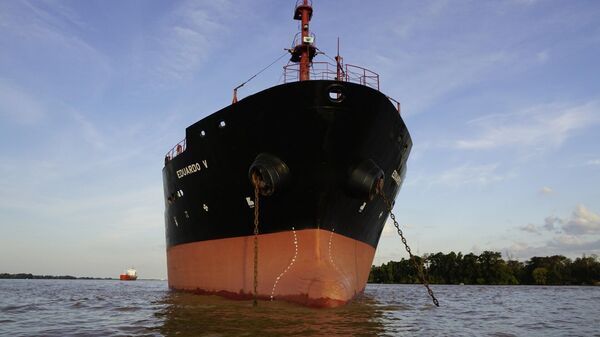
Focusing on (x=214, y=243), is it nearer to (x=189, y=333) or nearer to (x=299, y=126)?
(x=299, y=126)

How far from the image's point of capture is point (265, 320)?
959cm

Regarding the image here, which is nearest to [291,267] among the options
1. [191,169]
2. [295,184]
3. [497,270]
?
[295,184]

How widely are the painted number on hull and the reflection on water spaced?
445 cm

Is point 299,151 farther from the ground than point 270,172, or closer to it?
farther from the ground

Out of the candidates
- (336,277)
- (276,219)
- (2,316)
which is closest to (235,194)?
(276,219)

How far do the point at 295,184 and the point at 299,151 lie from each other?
95cm

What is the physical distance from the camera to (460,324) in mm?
10688

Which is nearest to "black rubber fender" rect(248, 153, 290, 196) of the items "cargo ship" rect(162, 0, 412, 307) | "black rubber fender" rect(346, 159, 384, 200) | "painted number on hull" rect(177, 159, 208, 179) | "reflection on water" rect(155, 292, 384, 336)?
"cargo ship" rect(162, 0, 412, 307)

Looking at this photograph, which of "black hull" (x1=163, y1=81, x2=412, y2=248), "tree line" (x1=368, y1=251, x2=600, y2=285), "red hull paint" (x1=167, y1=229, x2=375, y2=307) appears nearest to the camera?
"red hull paint" (x1=167, y1=229, x2=375, y2=307)

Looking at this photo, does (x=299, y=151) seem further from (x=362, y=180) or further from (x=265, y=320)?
(x=265, y=320)

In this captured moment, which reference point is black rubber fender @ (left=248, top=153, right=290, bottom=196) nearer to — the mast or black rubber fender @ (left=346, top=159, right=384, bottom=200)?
black rubber fender @ (left=346, top=159, right=384, bottom=200)

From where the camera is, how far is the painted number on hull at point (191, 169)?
1477 centimetres

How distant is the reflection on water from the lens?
832cm

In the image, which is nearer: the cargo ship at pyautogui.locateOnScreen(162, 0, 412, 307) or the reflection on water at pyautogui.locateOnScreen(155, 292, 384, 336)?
the reflection on water at pyautogui.locateOnScreen(155, 292, 384, 336)
